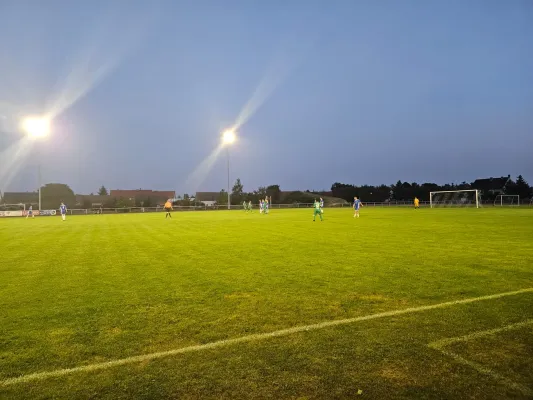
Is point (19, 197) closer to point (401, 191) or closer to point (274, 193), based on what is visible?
point (274, 193)

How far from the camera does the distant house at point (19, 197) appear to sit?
77.2 metres

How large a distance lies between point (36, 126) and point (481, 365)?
2071 inches

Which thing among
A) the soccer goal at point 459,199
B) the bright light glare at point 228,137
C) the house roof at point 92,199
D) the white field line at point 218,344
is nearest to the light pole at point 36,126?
the bright light glare at point 228,137

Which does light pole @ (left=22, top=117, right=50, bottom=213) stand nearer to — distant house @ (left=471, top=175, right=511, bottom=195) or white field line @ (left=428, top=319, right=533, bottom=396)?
white field line @ (left=428, top=319, right=533, bottom=396)

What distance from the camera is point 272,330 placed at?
4180 millimetres

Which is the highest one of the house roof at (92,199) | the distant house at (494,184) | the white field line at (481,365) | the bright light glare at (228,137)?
the bright light glare at (228,137)

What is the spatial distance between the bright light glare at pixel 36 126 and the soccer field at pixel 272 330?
143 ft

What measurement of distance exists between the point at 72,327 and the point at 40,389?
1528 mm

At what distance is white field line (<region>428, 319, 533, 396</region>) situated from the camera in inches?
114

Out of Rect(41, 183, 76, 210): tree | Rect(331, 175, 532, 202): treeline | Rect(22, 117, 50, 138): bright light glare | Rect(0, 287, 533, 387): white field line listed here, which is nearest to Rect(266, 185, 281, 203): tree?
Rect(331, 175, 532, 202): treeline

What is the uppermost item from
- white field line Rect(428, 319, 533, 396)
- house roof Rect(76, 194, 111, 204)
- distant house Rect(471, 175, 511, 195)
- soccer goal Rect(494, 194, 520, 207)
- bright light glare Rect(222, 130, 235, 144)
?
bright light glare Rect(222, 130, 235, 144)

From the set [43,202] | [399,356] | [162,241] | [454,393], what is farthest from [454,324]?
[43,202]

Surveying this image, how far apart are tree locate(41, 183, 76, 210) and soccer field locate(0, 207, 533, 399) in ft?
242

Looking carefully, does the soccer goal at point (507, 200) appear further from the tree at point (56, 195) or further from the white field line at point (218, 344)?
the tree at point (56, 195)
